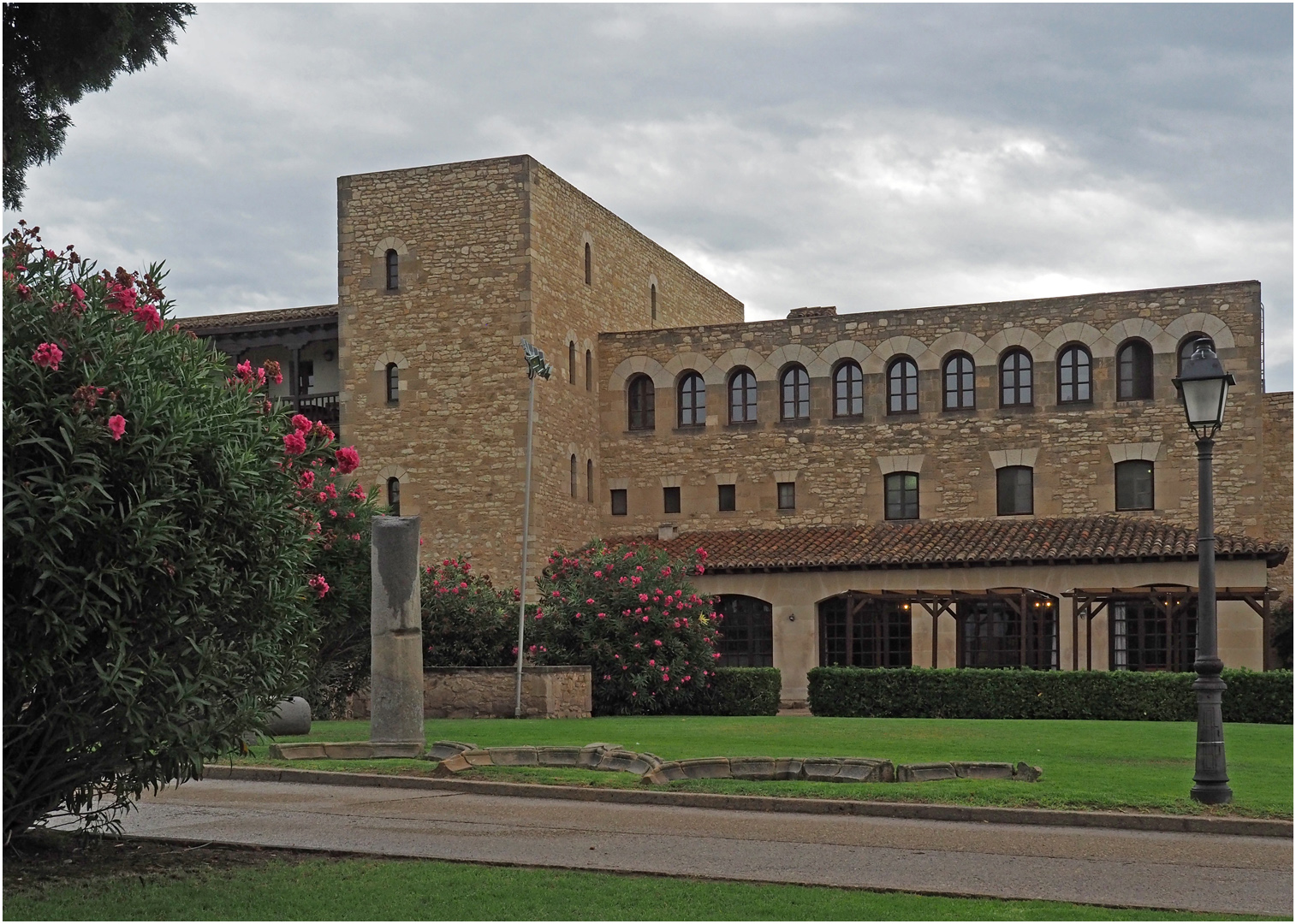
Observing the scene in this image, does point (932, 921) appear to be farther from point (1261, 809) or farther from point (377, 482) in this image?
point (377, 482)

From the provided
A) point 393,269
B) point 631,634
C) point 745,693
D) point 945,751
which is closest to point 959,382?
point 745,693

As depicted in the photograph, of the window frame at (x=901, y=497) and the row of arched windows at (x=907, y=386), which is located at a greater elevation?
the row of arched windows at (x=907, y=386)

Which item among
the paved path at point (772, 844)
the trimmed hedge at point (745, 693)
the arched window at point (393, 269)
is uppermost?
the arched window at point (393, 269)

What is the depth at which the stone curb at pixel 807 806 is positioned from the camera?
12.4 m

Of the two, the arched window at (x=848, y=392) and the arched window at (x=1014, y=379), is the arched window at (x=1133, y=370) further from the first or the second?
the arched window at (x=848, y=392)

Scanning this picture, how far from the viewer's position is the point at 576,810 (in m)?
13.3

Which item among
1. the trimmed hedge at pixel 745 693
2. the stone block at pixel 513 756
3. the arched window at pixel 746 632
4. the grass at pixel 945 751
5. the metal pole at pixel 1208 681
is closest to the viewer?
the metal pole at pixel 1208 681

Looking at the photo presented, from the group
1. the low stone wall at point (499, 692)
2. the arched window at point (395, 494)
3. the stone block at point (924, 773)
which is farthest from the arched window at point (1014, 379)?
the stone block at point (924, 773)

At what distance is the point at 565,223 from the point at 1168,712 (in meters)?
19.8

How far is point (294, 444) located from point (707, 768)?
7.04 meters

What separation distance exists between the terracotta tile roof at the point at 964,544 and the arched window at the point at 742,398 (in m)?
3.02

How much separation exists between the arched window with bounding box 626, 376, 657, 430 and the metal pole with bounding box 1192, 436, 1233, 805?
87.0ft

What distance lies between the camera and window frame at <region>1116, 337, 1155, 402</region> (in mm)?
36156

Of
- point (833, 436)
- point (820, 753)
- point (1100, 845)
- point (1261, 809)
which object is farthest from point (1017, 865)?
point (833, 436)
